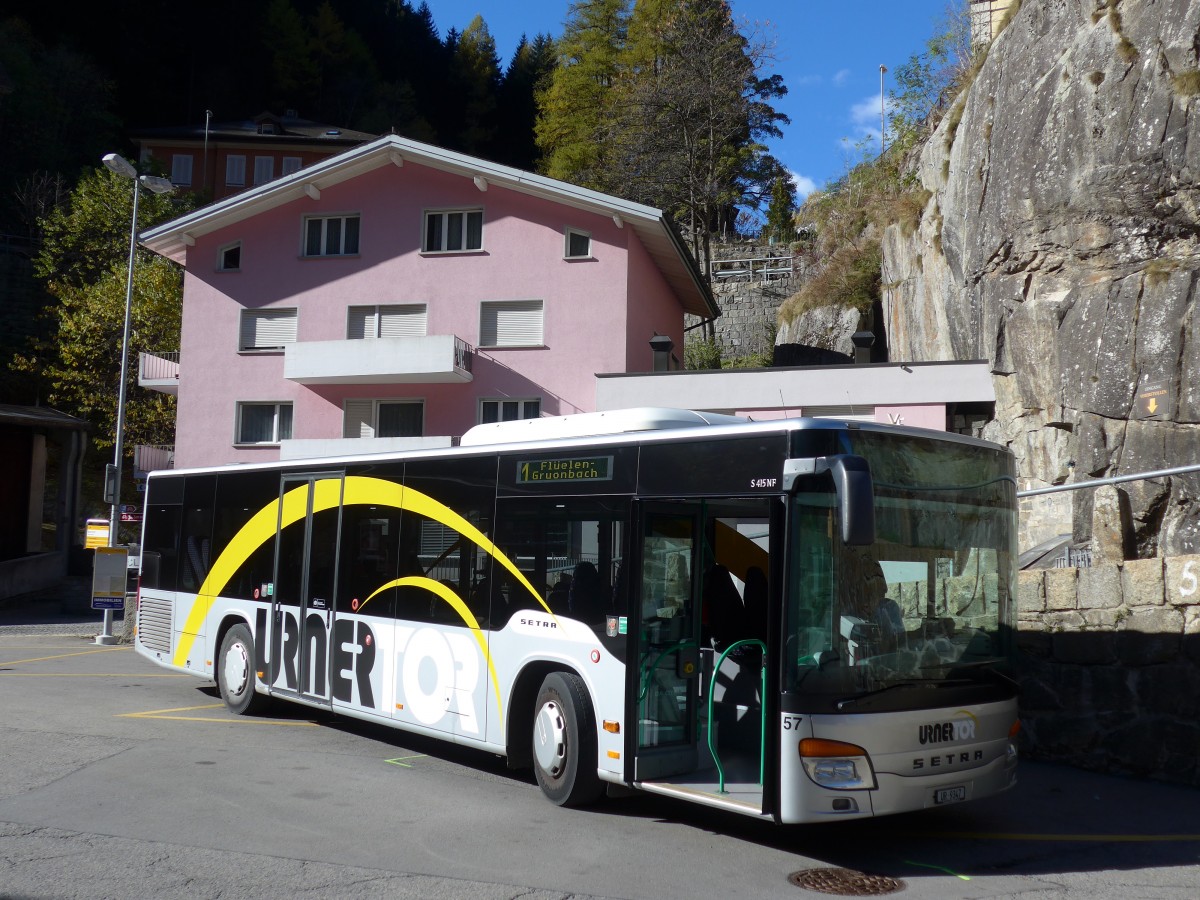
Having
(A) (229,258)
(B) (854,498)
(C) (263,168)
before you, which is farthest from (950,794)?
(C) (263,168)

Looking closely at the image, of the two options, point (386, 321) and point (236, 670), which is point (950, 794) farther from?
point (386, 321)

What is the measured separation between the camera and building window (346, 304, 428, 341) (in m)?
29.0

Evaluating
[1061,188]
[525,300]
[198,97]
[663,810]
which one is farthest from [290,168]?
[663,810]

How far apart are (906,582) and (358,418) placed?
2412cm

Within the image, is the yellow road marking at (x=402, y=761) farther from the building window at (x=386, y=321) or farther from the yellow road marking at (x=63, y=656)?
the building window at (x=386, y=321)

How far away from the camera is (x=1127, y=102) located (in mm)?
19078

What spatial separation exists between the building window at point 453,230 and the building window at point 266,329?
14.7 feet

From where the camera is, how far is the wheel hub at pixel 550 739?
807 cm

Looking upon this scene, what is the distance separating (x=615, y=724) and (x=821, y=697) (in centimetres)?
169

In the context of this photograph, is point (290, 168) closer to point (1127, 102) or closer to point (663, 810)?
point (1127, 102)

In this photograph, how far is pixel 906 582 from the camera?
6.71 m

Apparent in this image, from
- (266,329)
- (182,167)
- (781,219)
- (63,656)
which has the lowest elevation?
(63,656)

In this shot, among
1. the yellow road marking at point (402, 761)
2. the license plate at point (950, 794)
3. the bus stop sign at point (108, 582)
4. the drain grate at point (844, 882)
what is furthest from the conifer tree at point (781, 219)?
the drain grate at point (844, 882)

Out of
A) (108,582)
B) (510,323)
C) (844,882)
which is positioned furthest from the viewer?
(510,323)
